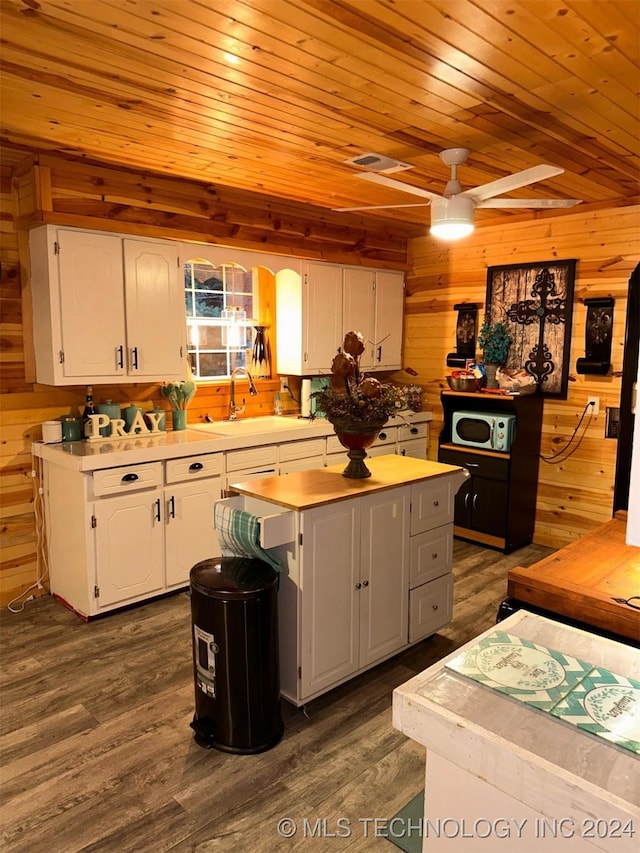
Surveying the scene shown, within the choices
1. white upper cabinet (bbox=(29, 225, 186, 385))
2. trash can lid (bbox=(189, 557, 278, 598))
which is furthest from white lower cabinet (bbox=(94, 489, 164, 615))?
trash can lid (bbox=(189, 557, 278, 598))

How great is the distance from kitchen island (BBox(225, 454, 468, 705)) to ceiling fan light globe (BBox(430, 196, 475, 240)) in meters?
1.25

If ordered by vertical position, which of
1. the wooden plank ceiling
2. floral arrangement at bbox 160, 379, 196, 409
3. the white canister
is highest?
the wooden plank ceiling

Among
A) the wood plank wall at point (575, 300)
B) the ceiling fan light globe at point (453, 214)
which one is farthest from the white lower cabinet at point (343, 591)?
the wood plank wall at point (575, 300)

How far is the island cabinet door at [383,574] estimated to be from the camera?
2.80m

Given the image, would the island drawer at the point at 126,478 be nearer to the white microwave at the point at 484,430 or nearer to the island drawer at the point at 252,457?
the island drawer at the point at 252,457

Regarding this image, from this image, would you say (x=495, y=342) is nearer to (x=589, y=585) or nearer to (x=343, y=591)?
(x=343, y=591)

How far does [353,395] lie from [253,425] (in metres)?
2.01

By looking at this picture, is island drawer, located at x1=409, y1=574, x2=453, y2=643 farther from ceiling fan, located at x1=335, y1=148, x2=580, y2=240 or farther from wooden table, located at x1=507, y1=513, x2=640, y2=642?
ceiling fan, located at x1=335, y1=148, x2=580, y2=240

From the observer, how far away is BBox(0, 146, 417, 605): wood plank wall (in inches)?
137

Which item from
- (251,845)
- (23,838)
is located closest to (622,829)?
(251,845)

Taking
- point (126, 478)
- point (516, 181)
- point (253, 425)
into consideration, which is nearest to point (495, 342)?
point (253, 425)

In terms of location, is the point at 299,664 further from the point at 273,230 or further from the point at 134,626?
Answer: the point at 273,230

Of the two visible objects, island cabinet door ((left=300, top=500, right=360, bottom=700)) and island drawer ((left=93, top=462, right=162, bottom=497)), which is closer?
island cabinet door ((left=300, top=500, right=360, bottom=700))

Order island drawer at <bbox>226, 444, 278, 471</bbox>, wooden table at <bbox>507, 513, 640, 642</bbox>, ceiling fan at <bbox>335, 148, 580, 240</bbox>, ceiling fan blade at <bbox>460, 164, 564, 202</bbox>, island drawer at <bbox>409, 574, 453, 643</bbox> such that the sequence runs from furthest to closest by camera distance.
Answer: island drawer at <bbox>226, 444, 278, 471</bbox>
island drawer at <bbox>409, 574, 453, 643</bbox>
ceiling fan at <bbox>335, 148, 580, 240</bbox>
ceiling fan blade at <bbox>460, 164, 564, 202</bbox>
wooden table at <bbox>507, 513, 640, 642</bbox>
